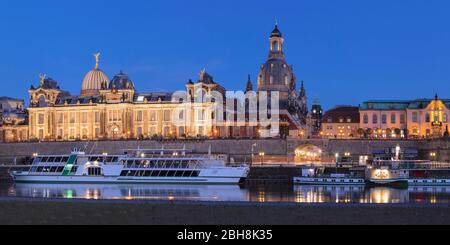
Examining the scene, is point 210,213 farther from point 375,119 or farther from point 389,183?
point 375,119

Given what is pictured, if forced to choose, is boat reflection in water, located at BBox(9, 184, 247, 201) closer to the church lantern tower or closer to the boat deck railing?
the boat deck railing

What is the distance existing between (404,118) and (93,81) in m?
55.2

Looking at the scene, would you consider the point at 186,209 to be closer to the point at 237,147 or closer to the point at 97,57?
the point at 237,147

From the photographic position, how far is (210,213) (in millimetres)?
30812

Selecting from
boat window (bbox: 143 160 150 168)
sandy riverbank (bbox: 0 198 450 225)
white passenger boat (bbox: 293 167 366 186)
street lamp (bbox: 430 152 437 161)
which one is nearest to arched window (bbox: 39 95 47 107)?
boat window (bbox: 143 160 150 168)

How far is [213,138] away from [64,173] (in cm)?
3076

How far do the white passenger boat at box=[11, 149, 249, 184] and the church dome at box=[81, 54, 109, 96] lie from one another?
52.6 meters

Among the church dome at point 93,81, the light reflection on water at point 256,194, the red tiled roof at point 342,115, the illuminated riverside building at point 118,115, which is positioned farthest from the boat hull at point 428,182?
the church dome at point 93,81

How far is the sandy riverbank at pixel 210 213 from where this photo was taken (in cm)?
2916

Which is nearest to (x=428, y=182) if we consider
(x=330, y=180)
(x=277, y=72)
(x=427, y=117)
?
(x=330, y=180)

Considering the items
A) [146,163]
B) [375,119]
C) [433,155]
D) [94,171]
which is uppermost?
[375,119]

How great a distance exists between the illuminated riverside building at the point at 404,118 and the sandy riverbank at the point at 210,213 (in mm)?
72343

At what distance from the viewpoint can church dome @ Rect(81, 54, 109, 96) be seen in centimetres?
12738
